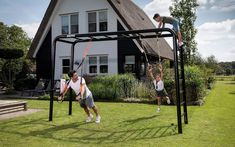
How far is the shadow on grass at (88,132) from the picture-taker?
23.1 ft

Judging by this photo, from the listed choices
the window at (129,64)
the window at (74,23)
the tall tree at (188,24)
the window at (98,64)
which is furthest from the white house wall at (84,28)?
the tall tree at (188,24)

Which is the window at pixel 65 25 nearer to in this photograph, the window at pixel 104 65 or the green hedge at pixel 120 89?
the window at pixel 104 65

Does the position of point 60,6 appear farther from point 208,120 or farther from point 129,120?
point 208,120

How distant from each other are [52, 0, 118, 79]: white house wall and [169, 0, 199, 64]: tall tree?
9.46m

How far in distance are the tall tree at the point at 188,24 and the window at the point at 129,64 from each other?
28.3ft

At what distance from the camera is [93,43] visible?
69.6 ft

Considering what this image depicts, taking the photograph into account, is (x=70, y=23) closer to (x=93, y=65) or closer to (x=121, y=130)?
(x=93, y=65)

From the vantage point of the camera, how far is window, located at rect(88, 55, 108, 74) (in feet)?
68.6

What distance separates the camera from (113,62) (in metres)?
20.5

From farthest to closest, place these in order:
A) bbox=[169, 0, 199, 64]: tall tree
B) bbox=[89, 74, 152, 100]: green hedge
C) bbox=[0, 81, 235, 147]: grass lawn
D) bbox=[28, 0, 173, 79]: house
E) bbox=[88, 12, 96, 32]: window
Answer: bbox=[169, 0, 199, 64]: tall tree
bbox=[88, 12, 96, 32]: window
bbox=[28, 0, 173, 79]: house
bbox=[89, 74, 152, 100]: green hedge
bbox=[0, 81, 235, 147]: grass lawn

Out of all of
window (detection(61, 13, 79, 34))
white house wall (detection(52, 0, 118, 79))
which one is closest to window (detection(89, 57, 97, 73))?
white house wall (detection(52, 0, 118, 79))

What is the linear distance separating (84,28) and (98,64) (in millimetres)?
3284

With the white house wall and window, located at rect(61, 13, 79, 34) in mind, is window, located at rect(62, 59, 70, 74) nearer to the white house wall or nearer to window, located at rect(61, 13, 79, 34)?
the white house wall

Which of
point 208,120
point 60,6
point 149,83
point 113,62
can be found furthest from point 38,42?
point 208,120
